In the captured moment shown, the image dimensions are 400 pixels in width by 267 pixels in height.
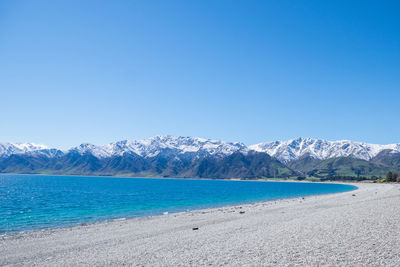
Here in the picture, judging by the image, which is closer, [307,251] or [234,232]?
[307,251]

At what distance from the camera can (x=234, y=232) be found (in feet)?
83.5

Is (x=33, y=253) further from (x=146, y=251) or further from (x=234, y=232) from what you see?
(x=234, y=232)

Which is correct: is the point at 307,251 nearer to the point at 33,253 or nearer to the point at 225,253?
the point at 225,253

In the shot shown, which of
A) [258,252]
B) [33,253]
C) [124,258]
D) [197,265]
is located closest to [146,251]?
[124,258]

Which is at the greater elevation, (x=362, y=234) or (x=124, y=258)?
(x=362, y=234)

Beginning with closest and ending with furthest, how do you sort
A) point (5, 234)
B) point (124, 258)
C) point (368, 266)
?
point (368, 266) → point (124, 258) → point (5, 234)

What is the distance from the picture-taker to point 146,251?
1975 centimetres

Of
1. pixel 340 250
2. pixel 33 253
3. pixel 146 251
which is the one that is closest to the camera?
pixel 340 250

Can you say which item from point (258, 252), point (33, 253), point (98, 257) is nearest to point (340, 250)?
point (258, 252)

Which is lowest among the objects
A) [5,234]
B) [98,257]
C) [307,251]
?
[5,234]

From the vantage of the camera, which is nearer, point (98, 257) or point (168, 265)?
point (168, 265)

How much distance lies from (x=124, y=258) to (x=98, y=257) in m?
2.32

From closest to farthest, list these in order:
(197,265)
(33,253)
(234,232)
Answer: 1. (197,265)
2. (33,253)
3. (234,232)

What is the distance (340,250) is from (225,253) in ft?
24.6
